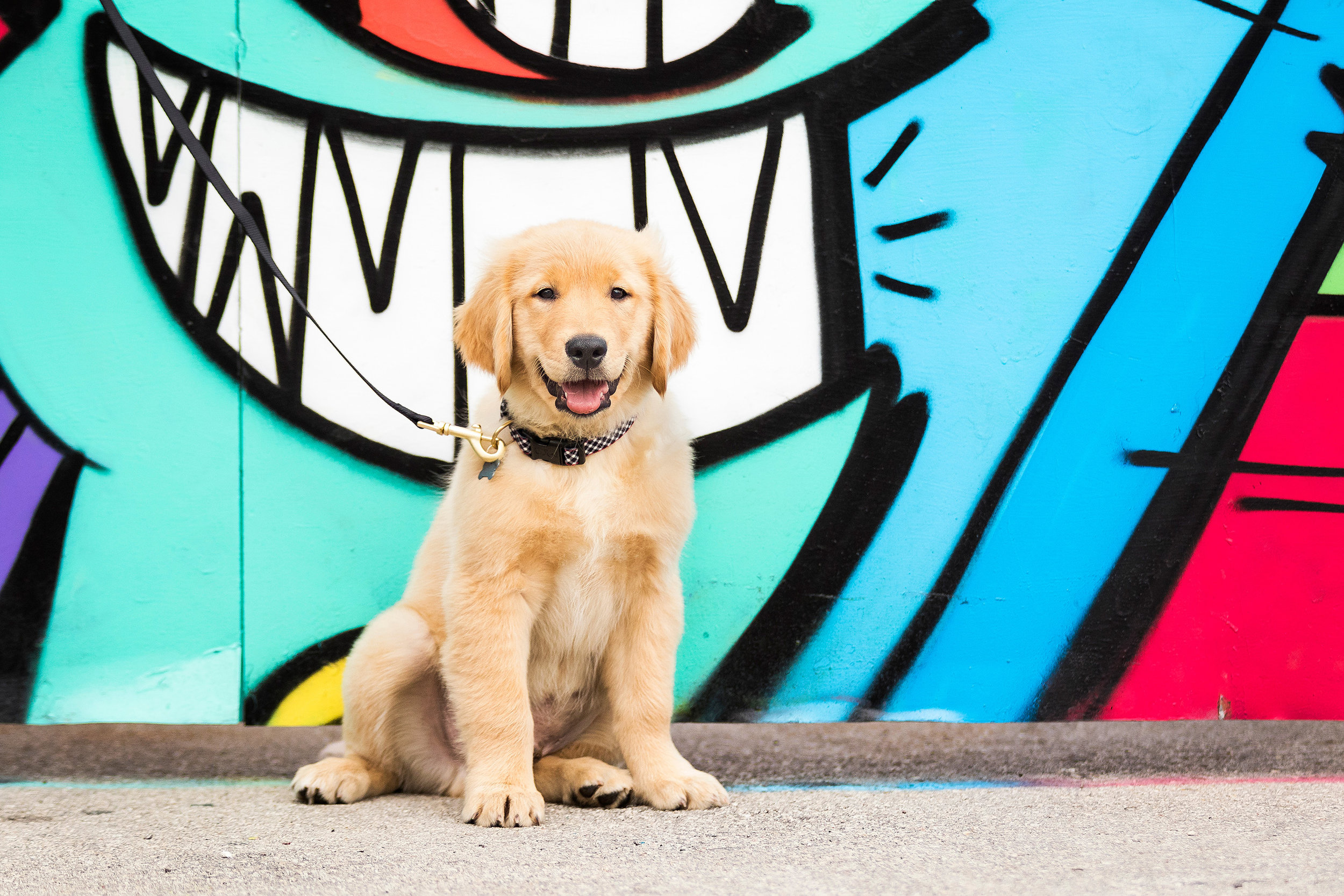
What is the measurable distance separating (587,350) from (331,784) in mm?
1170

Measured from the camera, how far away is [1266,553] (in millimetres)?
2910

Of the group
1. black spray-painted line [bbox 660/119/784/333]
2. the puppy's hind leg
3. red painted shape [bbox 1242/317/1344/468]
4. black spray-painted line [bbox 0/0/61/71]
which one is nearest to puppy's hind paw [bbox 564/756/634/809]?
the puppy's hind leg

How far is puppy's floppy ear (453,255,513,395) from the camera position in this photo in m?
2.17

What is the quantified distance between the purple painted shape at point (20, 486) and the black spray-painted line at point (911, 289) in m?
2.59

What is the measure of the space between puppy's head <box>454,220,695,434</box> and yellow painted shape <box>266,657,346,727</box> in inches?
47.0

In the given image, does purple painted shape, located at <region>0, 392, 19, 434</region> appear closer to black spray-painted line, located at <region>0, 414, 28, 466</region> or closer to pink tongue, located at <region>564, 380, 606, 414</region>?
black spray-painted line, located at <region>0, 414, 28, 466</region>

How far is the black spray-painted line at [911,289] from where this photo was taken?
2949mm

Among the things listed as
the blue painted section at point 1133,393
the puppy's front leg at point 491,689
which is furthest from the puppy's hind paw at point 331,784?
the blue painted section at point 1133,393

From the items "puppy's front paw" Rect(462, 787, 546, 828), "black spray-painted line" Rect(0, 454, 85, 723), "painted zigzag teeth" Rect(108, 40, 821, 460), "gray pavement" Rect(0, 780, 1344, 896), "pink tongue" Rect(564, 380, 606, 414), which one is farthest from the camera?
"painted zigzag teeth" Rect(108, 40, 821, 460)

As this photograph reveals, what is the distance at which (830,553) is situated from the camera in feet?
9.60

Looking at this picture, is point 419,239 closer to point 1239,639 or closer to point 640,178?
point 640,178

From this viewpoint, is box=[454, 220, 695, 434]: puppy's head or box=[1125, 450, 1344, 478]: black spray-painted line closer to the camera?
box=[454, 220, 695, 434]: puppy's head

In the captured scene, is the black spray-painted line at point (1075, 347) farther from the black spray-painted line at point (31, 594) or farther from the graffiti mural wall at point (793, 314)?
the black spray-painted line at point (31, 594)

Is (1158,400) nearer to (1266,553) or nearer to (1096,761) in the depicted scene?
(1266,553)
